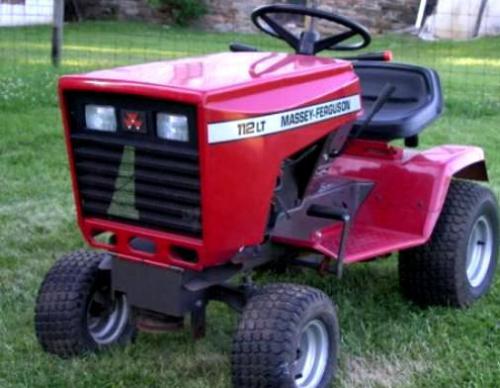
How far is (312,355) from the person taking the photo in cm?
342

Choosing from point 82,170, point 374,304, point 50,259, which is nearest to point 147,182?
point 82,170

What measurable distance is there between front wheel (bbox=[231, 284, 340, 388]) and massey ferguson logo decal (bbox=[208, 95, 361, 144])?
52cm

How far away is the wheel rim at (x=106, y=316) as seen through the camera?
370 centimetres

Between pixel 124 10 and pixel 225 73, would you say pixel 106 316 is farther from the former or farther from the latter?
pixel 124 10

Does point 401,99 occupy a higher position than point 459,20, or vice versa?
point 401,99

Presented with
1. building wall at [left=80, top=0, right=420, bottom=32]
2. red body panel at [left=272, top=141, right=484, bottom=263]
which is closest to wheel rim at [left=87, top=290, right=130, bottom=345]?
red body panel at [left=272, top=141, right=484, bottom=263]

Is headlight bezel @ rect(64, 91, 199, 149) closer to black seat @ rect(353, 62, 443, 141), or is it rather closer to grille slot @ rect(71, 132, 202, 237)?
grille slot @ rect(71, 132, 202, 237)

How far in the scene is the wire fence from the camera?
39.2ft

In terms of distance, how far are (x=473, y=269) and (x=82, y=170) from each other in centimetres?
186

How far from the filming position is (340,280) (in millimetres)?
4504

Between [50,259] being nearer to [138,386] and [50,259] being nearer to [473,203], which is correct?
[138,386]

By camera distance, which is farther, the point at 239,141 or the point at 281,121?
the point at 281,121

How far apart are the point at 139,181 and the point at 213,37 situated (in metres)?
17.1

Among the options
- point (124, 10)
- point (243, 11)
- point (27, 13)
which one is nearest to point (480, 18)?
point (243, 11)
